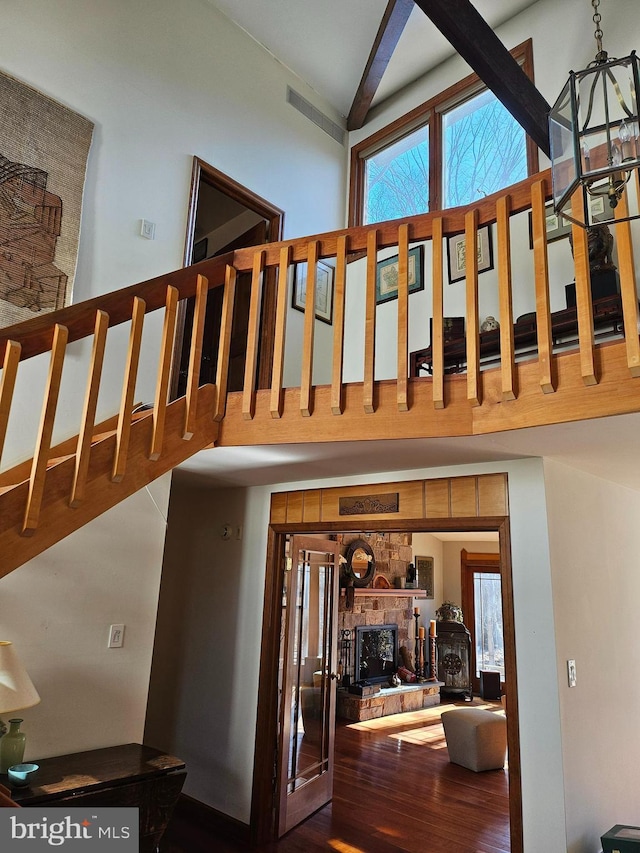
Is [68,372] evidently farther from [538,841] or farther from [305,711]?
[538,841]

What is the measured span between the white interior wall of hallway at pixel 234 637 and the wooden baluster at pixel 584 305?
1.03m

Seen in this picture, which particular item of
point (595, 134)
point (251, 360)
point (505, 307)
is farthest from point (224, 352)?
point (595, 134)

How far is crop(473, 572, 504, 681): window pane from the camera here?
354 inches

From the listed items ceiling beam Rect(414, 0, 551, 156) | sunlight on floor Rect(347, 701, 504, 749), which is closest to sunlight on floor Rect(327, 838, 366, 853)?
sunlight on floor Rect(347, 701, 504, 749)

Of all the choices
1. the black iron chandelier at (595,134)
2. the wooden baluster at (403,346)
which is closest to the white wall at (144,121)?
the wooden baluster at (403,346)

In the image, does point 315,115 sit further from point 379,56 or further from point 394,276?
point 394,276

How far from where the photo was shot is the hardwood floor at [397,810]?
371 cm

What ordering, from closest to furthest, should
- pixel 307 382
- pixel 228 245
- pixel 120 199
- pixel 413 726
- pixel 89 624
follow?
pixel 307 382
pixel 89 624
pixel 120 199
pixel 228 245
pixel 413 726

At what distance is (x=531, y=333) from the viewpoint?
9.88 feet

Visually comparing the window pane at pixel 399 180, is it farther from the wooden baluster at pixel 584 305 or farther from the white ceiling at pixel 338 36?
the wooden baluster at pixel 584 305

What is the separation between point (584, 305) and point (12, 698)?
8.32 feet

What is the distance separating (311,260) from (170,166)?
6.06 ft

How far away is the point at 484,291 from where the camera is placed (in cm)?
411

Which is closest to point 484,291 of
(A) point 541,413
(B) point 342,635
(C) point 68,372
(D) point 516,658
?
(A) point 541,413
